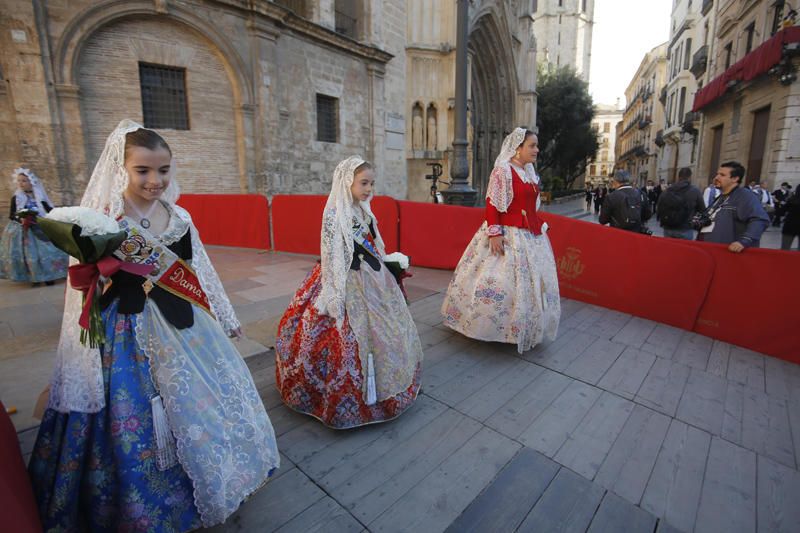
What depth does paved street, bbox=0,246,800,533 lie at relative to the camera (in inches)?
79.3

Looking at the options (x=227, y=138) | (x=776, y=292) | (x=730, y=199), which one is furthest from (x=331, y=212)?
(x=227, y=138)

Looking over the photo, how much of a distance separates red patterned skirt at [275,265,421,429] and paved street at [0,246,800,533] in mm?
120

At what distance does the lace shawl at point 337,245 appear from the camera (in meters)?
2.54

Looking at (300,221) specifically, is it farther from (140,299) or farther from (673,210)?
(140,299)

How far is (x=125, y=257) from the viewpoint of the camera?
1663 mm

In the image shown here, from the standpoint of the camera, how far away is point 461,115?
7238 mm

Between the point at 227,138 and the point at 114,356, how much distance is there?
10.4 metres

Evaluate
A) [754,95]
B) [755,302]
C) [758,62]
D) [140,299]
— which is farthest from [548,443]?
[754,95]

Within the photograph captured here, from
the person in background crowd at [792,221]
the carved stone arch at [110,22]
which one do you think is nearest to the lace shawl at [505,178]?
the person in background crowd at [792,221]

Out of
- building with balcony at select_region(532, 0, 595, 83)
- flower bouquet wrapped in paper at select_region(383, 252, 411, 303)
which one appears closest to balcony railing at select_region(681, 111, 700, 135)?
building with balcony at select_region(532, 0, 595, 83)

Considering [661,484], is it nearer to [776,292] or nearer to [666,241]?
[776,292]

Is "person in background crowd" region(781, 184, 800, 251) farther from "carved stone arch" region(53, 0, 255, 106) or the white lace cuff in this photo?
"carved stone arch" region(53, 0, 255, 106)

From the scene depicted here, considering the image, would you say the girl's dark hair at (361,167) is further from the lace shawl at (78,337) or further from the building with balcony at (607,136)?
the building with balcony at (607,136)

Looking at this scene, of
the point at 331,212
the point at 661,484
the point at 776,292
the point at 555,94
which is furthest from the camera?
the point at 555,94
